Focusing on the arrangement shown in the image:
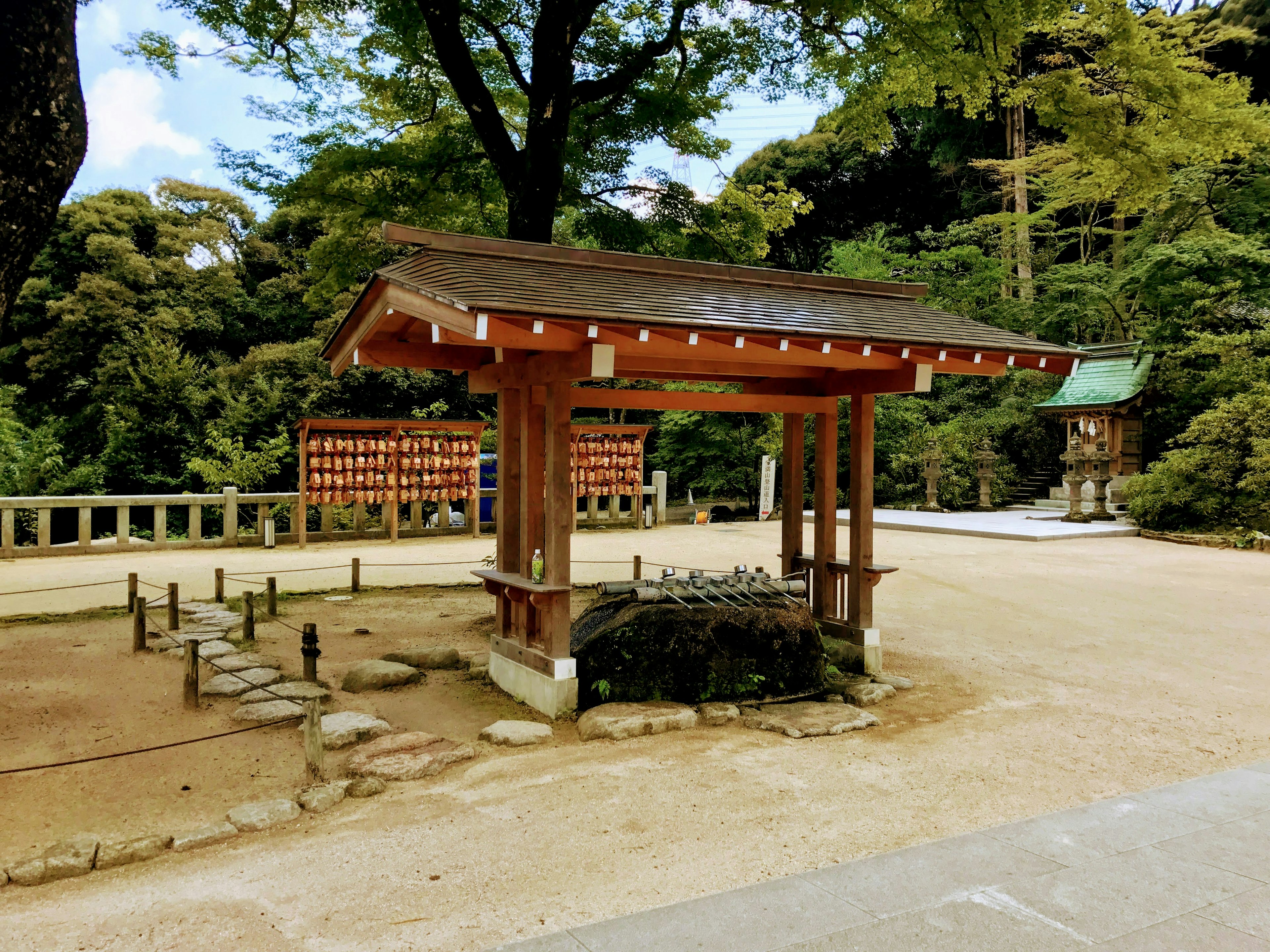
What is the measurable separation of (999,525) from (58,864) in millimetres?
18367

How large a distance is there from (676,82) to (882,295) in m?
5.19

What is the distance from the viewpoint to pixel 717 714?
19.0 ft

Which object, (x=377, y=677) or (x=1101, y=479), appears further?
(x=1101, y=479)

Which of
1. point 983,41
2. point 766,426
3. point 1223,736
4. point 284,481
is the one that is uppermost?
point 983,41

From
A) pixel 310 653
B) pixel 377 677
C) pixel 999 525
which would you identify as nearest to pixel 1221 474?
pixel 999 525

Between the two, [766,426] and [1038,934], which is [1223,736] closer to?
[1038,934]

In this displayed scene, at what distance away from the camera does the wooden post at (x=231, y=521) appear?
1445cm

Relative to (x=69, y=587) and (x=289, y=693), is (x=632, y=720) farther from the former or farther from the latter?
(x=69, y=587)

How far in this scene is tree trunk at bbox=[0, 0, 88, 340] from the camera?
442cm

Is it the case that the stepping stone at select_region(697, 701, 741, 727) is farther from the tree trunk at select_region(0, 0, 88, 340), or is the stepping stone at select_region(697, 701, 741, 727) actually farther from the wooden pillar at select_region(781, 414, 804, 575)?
the tree trunk at select_region(0, 0, 88, 340)

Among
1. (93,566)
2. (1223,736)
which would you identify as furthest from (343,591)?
(1223,736)

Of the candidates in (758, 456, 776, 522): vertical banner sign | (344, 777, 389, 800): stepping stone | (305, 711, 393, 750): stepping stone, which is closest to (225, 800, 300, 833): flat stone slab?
(344, 777, 389, 800): stepping stone

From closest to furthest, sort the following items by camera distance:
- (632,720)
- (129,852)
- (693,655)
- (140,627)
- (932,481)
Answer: (129,852), (632,720), (693,655), (140,627), (932,481)

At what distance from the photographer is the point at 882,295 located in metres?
7.87
